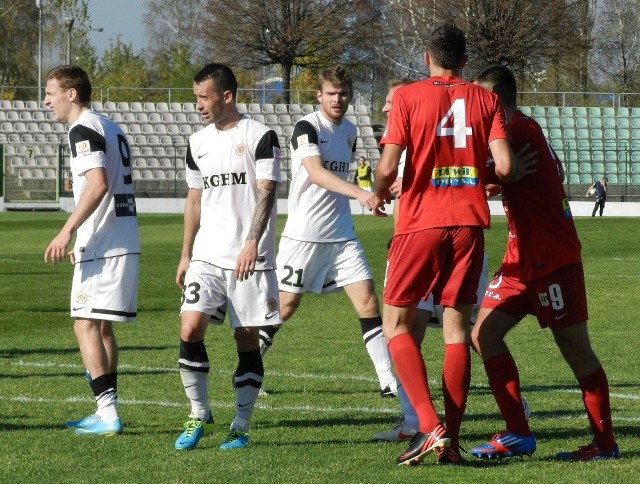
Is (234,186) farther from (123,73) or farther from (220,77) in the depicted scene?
(123,73)

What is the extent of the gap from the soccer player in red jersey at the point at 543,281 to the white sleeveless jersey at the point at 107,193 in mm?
2179

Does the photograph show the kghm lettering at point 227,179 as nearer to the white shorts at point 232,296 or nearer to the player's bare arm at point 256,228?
the player's bare arm at point 256,228

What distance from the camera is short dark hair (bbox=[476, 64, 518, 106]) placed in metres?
6.46

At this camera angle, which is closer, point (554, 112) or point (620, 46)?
point (554, 112)

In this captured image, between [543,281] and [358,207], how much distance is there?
128 feet

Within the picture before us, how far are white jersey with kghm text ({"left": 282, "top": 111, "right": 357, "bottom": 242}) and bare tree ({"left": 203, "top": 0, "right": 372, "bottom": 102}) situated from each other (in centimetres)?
4515

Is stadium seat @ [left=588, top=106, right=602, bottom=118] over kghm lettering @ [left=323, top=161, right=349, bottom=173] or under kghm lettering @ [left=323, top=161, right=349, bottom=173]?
over

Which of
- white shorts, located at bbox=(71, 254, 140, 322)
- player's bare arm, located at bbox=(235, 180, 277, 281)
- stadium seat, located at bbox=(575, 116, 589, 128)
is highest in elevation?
stadium seat, located at bbox=(575, 116, 589, 128)

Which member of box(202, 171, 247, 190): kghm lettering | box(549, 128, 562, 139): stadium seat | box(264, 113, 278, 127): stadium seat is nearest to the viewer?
box(202, 171, 247, 190): kghm lettering

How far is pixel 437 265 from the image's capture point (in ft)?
20.3

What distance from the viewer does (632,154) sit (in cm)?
4738

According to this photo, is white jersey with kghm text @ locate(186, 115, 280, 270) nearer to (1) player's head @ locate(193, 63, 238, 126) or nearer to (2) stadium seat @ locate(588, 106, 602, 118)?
(1) player's head @ locate(193, 63, 238, 126)

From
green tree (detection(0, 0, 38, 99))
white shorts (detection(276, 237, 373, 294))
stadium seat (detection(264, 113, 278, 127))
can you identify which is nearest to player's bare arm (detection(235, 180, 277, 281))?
white shorts (detection(276, 237, 373, 294))

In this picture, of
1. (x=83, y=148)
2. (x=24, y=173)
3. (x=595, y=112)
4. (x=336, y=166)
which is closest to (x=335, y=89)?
(x=336, y=166)
